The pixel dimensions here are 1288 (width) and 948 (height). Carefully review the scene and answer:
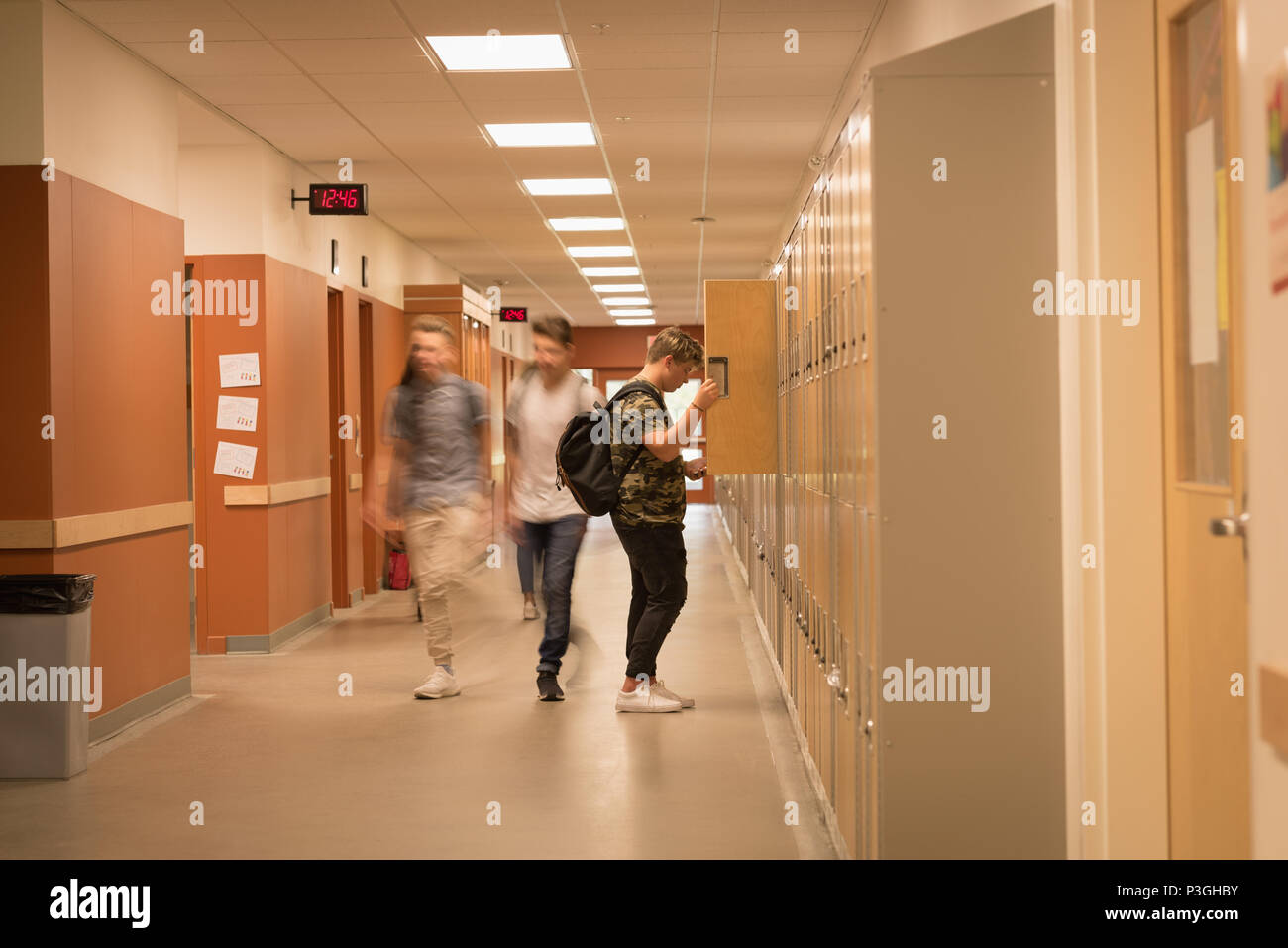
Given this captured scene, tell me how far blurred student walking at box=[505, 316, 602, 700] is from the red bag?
13.5ft

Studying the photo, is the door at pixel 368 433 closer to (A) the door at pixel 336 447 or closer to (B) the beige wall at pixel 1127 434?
(A) the door at pixel 336 447

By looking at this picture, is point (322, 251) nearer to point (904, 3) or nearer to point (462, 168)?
point (462, 168)

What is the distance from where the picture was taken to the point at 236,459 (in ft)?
22.8

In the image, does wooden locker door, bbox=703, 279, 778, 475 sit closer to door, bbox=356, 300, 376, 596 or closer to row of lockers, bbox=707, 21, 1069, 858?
row of lockers, bbox=707, 21, 1069, 858

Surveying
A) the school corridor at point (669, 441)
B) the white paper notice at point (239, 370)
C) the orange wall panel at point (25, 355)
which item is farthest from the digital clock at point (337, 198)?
the orange wall panel at point (25, 355)

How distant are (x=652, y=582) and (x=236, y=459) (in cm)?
323

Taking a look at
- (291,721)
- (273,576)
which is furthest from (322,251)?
(291,721)

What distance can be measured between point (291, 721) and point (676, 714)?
1.61m

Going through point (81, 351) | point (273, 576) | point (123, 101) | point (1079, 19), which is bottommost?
point (273, 576)

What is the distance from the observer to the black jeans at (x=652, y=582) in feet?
15.7

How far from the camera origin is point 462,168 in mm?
7988

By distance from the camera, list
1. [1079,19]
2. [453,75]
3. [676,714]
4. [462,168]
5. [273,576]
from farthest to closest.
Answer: [462,168]
[273,576]
[453,75]
[676,714]
[1079,19]

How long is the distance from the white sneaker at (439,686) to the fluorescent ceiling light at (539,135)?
3185 mm

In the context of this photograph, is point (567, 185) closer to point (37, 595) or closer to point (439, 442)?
point (439, 442)
